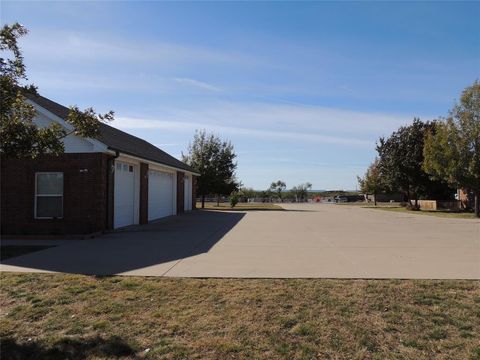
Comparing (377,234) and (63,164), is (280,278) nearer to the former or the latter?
(377,234)

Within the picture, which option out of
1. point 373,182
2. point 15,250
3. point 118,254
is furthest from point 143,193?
point 373,182

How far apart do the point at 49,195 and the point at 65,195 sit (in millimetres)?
642

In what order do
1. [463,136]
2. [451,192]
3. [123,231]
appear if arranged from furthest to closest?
1. [451,192]
2. [463,136]
3. [123,231]

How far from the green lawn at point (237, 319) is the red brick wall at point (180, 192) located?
2178 cm

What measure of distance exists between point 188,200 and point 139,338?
2891 cm

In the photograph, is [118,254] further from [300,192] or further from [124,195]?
[300,192]

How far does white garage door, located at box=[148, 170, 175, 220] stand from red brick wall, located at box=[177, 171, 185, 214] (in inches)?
57.4

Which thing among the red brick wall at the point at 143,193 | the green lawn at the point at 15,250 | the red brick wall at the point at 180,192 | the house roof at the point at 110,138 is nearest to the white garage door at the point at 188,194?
the red brick wall at the point at 180,192

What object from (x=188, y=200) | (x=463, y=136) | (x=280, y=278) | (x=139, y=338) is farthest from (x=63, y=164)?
(x=463, y=136)

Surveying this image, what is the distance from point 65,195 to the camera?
52.5ft

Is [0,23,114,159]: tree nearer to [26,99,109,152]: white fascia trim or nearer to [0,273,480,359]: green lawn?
[0,273,480,359]: green lawn

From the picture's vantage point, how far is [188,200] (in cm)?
3447

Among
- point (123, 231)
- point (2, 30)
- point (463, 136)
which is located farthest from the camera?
point (463, 136)

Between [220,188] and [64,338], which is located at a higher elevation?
[220,188]
